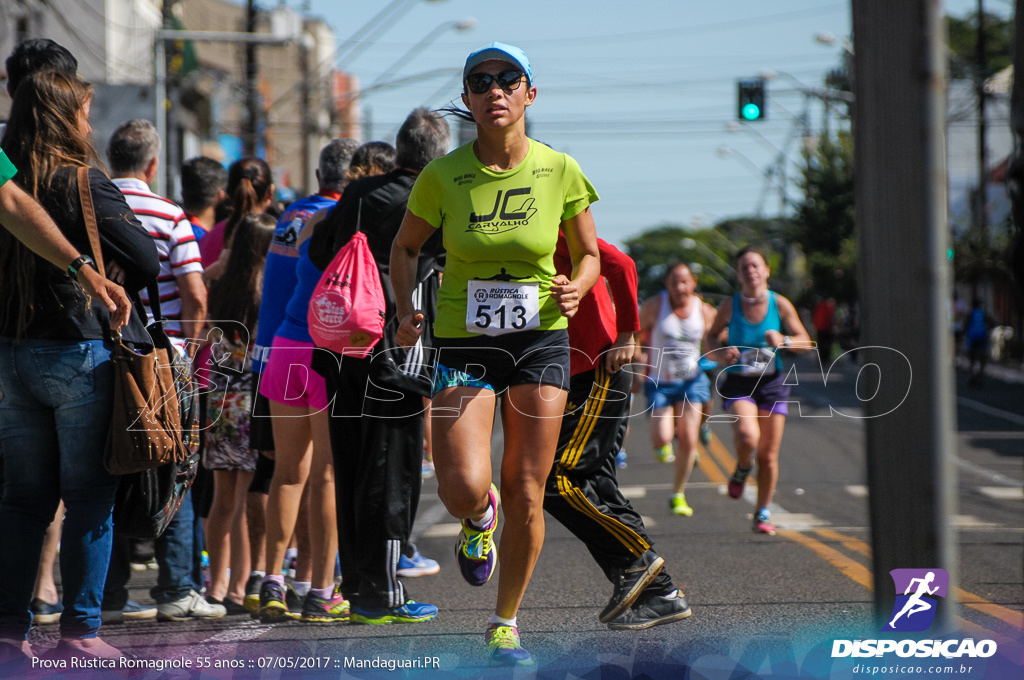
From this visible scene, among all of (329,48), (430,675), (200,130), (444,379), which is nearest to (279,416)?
(444,379)

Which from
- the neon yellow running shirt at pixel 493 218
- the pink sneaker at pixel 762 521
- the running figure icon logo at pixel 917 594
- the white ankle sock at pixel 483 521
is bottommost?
the pink sneaker at pixel 762 521

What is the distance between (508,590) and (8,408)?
187 cm

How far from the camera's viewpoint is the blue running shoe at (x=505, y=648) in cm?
440

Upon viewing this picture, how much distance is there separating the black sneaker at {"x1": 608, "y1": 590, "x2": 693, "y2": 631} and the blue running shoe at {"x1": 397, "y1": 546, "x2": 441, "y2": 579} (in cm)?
223

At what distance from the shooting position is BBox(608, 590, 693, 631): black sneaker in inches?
197

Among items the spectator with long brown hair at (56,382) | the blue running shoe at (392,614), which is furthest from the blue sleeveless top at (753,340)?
the spectator with long brown hair at (56,382)

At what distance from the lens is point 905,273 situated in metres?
2.67

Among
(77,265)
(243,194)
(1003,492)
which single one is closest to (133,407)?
(77,265)

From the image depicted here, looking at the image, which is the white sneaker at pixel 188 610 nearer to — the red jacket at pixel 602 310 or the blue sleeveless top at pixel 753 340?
the red jacket at pixel 602 310

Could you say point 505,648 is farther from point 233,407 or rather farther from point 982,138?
point 982,138

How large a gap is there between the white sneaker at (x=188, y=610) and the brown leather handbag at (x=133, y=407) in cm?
178

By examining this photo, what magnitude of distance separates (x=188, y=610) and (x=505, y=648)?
6.92 ft

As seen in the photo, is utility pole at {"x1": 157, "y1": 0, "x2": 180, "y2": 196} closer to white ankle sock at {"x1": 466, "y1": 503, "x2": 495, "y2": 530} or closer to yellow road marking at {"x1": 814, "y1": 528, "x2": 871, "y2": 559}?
yellow road marking at {"x1": 814, "y1": 528, "x2": 871, "y2": 559}

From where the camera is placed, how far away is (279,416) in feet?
18.5
